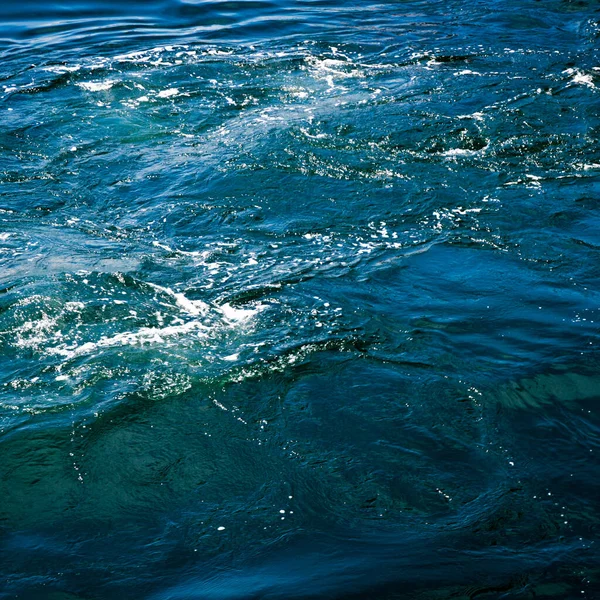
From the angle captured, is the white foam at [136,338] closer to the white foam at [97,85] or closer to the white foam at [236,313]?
the white foam at [236,313]

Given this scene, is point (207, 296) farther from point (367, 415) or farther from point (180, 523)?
point (180, 523)

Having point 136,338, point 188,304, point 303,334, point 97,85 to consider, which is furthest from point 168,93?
point 303,334

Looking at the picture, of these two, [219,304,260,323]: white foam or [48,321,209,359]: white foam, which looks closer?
[48,321,209,359]: white foam

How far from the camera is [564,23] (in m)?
11.0

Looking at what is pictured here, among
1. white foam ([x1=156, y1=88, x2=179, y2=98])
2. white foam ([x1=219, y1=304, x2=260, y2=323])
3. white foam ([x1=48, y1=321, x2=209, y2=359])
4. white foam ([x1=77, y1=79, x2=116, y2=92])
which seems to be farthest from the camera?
white foam ([x1=77, y1=79, x2=116, y2=92])

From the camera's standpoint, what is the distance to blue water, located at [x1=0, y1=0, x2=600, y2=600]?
353 centimetres

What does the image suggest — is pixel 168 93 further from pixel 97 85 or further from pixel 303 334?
pixel 303 334

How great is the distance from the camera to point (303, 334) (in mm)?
4895

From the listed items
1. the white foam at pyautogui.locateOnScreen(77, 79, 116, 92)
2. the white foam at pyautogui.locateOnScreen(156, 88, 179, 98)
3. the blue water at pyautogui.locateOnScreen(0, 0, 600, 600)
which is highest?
the white foam at pyautogui.locateOnScreen(77, 79, 116, 92)

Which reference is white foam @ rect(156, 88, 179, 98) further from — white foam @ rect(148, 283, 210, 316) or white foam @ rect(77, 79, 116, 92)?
white foam @ rect(148, 283, 210, 316)

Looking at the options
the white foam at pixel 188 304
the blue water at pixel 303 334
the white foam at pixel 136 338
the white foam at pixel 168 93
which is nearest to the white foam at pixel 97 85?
the blue water at pixel 303 334

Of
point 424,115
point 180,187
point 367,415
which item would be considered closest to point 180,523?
point 367,415

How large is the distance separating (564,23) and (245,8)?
512 cm

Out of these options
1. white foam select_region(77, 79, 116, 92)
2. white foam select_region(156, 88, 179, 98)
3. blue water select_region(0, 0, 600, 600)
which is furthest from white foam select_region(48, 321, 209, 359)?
white foam select_region(77, 79, 116, 92)
